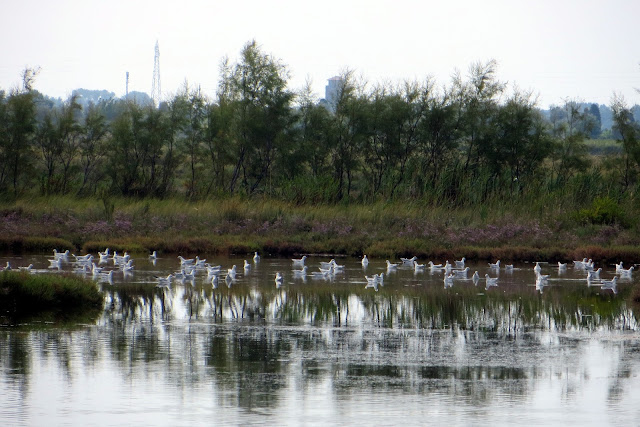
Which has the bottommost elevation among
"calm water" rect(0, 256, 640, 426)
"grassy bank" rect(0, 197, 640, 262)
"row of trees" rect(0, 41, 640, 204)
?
"calm water" rect(0, 256, 640, 426)

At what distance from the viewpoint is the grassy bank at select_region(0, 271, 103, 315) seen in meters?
16.7

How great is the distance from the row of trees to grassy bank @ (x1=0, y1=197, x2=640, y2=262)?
17.5 feet

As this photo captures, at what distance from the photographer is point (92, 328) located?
1523 centimetres

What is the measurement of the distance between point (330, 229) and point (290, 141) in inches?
456

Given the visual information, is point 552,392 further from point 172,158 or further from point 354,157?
point 172,158

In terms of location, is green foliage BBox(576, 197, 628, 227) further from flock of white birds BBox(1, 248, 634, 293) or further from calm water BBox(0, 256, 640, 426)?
calm water BBox(0, 256, 640, 426)

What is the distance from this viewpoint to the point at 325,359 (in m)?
13.0

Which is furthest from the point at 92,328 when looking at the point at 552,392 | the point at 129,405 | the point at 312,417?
the point at 552,392

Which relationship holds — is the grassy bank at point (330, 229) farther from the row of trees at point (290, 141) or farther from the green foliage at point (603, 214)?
the row of trees at point (290, 141)

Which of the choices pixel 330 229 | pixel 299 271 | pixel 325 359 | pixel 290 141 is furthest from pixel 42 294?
pixel 290 141

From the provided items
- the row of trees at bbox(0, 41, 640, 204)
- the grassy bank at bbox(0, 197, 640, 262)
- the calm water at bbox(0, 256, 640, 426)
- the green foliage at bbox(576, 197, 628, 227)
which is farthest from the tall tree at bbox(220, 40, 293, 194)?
the calm water at bbox(0, 256, 640, 426)

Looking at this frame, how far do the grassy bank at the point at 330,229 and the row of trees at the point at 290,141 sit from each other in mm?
5333

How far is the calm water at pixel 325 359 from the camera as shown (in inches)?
405

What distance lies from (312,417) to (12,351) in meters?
5.29
